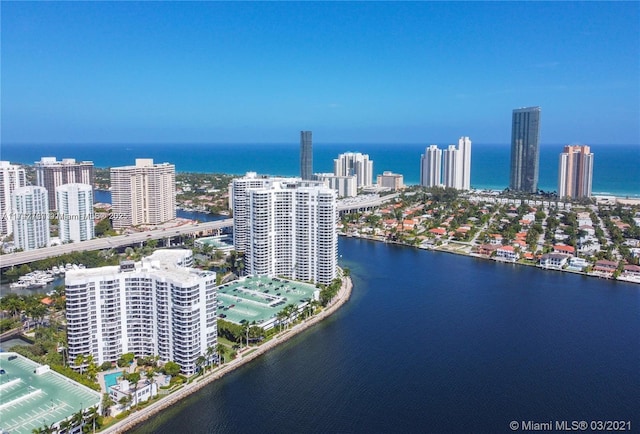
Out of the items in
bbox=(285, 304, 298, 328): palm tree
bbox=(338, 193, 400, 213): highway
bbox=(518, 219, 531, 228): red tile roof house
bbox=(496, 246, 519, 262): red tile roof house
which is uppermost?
bbox=(338, 193, 400, 213): highway

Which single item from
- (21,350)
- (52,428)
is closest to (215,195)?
(21,350)

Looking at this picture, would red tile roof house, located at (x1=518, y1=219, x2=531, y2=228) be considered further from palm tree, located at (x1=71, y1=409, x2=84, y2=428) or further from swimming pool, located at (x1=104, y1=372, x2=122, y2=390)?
palm tree, located at (x1=71, y1=409, x2=84, y2=428)

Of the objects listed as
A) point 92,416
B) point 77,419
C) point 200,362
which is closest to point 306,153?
point 200,362

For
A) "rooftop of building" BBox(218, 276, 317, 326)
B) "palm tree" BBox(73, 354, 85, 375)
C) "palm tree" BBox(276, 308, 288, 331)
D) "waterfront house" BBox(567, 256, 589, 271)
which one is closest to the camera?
"palm tree" BBox(73, 354, 85, 375)

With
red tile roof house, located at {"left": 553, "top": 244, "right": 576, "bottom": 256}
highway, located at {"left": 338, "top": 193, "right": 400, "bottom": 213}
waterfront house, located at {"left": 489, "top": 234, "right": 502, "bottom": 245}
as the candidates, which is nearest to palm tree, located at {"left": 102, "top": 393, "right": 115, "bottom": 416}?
red tile roof house, located at {"left": 553, "top": 244, "right": 576, "bottom": 256}

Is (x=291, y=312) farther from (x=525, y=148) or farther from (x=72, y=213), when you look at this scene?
(x=525, y=148)
